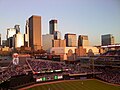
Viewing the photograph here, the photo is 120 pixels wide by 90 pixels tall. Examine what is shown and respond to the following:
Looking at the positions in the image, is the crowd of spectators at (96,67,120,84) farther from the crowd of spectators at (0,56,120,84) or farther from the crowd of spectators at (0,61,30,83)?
the crowd of spectators at (0,61,30,83)

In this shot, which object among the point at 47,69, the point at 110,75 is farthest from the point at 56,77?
the point at 110,75

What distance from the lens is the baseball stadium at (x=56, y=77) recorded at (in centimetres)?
3117

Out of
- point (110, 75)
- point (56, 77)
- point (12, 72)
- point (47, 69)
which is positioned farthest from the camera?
point (110, 75)

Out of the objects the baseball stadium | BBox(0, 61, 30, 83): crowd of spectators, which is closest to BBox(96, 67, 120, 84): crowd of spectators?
the baseball stadium

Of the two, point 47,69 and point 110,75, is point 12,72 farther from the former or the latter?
point 110,75

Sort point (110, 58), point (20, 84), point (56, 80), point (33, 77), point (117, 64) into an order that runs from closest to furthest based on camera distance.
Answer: point (20, 84) < point (33, 77) < point (56, 80) < point (117, 64) < point (110, 58)

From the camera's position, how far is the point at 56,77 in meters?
37.7

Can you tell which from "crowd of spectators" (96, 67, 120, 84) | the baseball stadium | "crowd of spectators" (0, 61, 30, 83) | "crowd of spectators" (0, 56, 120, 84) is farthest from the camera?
"crowd of spectators" (96, 67, 120, 84)

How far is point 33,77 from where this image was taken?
35219 millimetres

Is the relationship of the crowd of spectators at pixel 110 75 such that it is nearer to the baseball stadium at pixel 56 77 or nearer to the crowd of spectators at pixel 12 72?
the baseball stadium at pixel 56 77

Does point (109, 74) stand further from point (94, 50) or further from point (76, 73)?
point (94, 50)

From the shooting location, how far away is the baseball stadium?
102ft

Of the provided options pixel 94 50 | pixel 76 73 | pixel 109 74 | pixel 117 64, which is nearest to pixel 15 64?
pixel 76 73

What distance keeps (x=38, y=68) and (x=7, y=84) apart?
1121 centimetres
